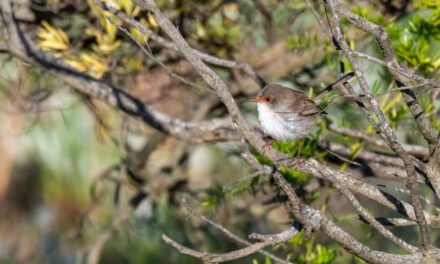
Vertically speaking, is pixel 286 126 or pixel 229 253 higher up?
pixel 229 253

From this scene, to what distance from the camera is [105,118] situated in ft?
21.8

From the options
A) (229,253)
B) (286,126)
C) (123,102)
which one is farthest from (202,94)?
(229,253)

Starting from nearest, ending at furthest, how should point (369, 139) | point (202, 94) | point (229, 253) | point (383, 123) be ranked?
1. point (229, 253)
2. point (383, 123)
3. point (369, 139)
4. point (202, 94)

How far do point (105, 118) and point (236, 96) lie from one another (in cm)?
118

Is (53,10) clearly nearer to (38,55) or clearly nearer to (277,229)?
(38,55)

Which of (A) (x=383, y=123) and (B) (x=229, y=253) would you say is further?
(A) (x=383, y=123)

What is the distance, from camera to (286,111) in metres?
4.56

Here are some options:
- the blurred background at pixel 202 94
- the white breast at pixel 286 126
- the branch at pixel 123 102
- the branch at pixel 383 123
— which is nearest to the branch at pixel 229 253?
the branch at pixel 383 123

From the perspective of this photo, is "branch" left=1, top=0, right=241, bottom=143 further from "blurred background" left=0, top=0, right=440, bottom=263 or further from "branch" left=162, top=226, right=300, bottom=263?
"branch" left=162, top=226, right=300, bottom=263

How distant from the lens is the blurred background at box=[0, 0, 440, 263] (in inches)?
185

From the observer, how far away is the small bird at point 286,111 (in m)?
4.58

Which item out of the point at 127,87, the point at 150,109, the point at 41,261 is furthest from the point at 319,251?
the point at 41,261

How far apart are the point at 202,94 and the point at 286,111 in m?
1.92

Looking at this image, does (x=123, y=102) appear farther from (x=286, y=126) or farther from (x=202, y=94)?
(x=202, y=94)
